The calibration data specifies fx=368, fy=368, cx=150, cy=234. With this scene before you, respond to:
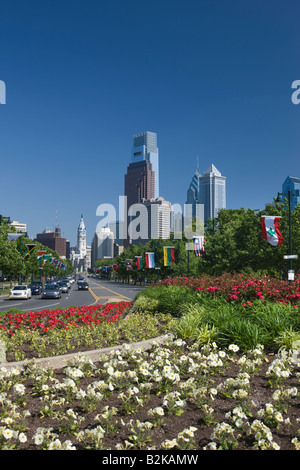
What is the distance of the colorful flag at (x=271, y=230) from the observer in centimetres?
2158

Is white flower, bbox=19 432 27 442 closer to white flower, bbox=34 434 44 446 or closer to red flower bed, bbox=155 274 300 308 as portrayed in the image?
white flower, bbox=34 434 44 446

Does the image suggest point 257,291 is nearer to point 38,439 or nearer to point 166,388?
point 166,388

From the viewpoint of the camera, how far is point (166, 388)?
5707mm

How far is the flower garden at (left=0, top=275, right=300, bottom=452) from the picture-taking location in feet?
14.1

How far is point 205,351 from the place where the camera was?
7.04m

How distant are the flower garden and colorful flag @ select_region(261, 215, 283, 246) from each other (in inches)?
488

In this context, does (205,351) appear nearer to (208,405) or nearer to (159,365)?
(159,365)

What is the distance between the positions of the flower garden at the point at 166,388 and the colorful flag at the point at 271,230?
12.4m

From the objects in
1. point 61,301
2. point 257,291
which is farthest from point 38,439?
point 61,301

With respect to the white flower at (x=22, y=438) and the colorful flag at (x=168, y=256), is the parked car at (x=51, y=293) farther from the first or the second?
the white flower at (x=22, y=438)

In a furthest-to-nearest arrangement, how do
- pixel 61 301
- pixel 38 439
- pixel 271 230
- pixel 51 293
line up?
pixel 51 293 → pixel 61 301 → pixel 271 230 → pixel 38 439

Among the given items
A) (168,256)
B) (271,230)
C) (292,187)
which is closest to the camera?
(271,230)

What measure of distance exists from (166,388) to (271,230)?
17676 mm
